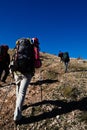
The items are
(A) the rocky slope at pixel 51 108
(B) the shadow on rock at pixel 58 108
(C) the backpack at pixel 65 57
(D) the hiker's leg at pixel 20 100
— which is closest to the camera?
(D) the hiker's leg at pixel 20 100

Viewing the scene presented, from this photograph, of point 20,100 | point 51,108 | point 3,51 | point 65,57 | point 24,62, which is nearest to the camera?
point 20,100

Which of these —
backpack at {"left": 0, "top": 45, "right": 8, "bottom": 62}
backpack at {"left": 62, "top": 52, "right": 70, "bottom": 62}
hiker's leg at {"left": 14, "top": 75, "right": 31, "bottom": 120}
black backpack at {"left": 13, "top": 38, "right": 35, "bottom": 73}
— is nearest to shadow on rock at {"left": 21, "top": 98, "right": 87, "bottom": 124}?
hiker's leg at {"left": 14, "top": 75, "right": 31, "bottom": 120}

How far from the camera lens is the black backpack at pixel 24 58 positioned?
12.0 metres

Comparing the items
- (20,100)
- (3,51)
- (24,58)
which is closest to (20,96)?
(20,100)

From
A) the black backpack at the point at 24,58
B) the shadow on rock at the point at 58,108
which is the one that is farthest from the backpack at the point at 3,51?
the black backpack at the point at 24,58

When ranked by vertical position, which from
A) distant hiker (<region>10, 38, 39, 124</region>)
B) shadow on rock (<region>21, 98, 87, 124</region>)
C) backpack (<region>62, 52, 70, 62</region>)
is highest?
backpack (<region>62, 52, 70, 62</region>)

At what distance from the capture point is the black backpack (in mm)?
11984

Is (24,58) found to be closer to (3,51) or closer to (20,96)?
(20,96)

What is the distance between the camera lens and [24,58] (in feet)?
39.3

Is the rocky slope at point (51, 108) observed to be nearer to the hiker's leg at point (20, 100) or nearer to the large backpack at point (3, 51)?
the hiker's leg at point (20, 100)

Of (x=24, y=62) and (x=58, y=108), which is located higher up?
(x=24, y=62)

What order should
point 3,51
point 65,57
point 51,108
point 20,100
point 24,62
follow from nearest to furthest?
point 20,100, point 24,62, point 51,108, point 3,51, point 65,57

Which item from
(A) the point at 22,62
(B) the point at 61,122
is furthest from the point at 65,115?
(A) the point at 22,62

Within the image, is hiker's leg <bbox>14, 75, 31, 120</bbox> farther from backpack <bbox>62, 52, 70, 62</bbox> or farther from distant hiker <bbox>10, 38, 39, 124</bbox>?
backpack <bbox>62, 52, 70, 62</bbox>
